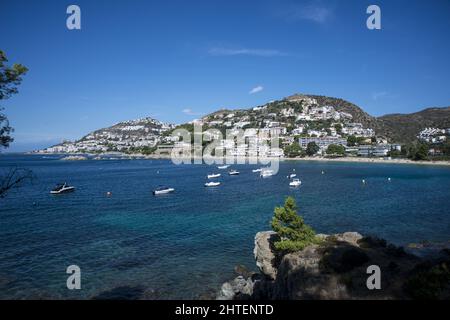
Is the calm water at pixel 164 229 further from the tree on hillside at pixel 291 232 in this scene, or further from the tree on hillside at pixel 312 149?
the tree on hillside at pixel 312 149

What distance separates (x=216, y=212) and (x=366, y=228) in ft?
56.9

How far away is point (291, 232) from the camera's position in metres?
19.9

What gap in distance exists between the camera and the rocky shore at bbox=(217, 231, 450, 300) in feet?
37.2

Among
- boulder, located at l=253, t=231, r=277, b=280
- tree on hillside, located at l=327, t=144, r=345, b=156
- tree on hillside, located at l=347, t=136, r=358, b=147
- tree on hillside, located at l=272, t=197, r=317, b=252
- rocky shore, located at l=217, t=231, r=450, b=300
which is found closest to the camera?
rocky shore, located at l=217, t=231, r=450, b=300

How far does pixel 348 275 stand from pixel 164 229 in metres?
22.5

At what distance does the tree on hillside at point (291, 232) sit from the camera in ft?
61.2

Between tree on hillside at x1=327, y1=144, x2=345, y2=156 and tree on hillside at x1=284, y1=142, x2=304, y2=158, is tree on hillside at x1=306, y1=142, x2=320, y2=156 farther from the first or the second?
tree on hillside at x1=327, y1=144, x2=345, y2=156

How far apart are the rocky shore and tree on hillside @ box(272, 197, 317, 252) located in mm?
789

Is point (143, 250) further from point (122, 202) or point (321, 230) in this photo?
point (122, 202)

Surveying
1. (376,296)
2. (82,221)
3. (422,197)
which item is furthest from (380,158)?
(376,296)
